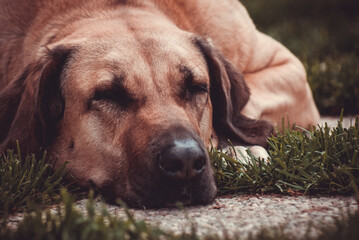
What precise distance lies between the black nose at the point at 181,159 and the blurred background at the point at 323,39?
Result: 3.37 metres

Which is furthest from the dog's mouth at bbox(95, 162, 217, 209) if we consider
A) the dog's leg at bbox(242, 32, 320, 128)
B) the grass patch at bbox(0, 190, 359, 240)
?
the dog's leg at bbox(242, 32, 320, 128)

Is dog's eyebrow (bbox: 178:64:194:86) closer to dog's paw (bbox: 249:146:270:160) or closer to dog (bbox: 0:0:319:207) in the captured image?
dog (bbox: 0:0:319:207)

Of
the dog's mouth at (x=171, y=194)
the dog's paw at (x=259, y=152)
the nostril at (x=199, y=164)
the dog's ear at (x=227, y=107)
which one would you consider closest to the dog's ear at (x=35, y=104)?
the dog's mouth at (x=171, y=194)

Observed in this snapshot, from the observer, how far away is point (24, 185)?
2711 millimetres

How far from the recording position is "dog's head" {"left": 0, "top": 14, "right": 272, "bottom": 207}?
2.67 m

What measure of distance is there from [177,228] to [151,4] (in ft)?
7.53

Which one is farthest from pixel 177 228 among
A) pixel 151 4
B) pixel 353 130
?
pixel 151 4

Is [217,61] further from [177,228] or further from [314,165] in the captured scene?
[177,228]

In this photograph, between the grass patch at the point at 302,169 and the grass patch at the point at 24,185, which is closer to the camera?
the grass patch at the point at 24,185

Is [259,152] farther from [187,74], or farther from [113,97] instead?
[113,97]

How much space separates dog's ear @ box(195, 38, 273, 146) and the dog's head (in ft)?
0.29

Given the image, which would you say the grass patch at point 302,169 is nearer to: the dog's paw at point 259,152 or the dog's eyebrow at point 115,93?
the dog's paw at point 259,152

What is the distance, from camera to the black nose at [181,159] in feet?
7.95

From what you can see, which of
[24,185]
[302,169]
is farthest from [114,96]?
[302,169]
